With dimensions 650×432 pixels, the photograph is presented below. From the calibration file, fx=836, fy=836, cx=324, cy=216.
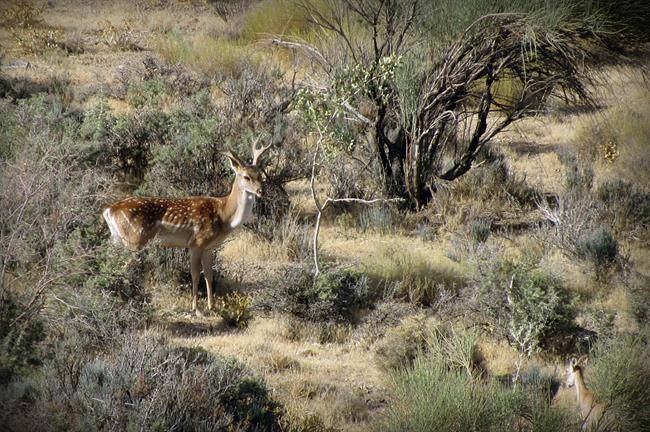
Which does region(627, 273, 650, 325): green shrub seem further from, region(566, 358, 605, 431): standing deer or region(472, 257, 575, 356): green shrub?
region(566, 358, 605, 431): standing deer

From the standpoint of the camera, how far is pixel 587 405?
7.23 m

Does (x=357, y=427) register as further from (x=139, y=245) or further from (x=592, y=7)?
(x=592, y=7)

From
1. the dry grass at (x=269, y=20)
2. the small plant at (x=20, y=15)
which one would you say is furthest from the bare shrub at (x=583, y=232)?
the small plant at (x=20, y=15)

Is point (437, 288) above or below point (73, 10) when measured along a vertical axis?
below

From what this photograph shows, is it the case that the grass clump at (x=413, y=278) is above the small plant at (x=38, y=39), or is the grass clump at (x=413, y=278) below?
below

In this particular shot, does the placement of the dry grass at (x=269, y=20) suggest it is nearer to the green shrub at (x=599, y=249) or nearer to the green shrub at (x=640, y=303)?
the green shrub at (x=599, y=249)

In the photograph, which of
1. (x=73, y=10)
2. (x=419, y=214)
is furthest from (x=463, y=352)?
(x=73, y=10)

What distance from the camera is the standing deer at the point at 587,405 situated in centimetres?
701

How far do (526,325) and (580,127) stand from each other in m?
10.2

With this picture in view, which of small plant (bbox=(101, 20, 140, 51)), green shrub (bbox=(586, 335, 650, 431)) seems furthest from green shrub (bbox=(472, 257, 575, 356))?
small plant (bbox=(101, 20, 140, 51))

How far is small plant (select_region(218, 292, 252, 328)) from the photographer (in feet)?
32.1

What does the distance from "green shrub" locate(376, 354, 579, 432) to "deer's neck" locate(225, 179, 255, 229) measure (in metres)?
3.29

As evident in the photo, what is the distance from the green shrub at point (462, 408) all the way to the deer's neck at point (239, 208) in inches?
130

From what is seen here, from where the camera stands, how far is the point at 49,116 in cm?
1348
